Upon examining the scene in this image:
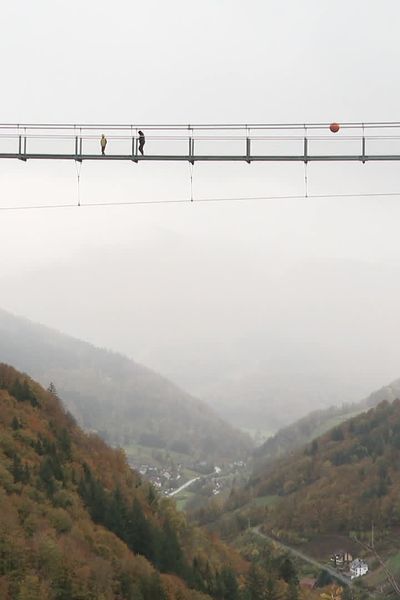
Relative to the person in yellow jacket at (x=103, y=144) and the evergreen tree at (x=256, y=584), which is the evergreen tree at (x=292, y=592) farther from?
the person in yellow jacket at (x=103, y=144)

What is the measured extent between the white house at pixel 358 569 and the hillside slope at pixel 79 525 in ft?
134

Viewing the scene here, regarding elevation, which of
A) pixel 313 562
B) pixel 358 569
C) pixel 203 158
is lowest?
pixel 313 562

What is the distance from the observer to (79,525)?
3406 inches

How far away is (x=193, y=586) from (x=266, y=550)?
85.1 m

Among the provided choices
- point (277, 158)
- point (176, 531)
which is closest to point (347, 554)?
point (176, 531)

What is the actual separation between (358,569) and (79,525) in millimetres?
92475

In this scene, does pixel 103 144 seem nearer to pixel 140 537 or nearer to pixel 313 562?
pixel 140 537

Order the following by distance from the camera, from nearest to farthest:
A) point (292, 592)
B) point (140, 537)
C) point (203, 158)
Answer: point (203, 158), point (140, 537), point (292, 592)

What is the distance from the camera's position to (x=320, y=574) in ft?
527

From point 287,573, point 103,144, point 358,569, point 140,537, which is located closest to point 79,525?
point 140,537

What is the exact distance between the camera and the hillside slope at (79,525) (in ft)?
242

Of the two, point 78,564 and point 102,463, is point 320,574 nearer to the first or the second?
point 102,463

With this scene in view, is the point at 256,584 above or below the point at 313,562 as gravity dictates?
above

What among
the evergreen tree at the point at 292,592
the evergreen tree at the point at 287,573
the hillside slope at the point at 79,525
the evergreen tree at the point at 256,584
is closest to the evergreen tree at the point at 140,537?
the hillside slope at the point at 79,525
